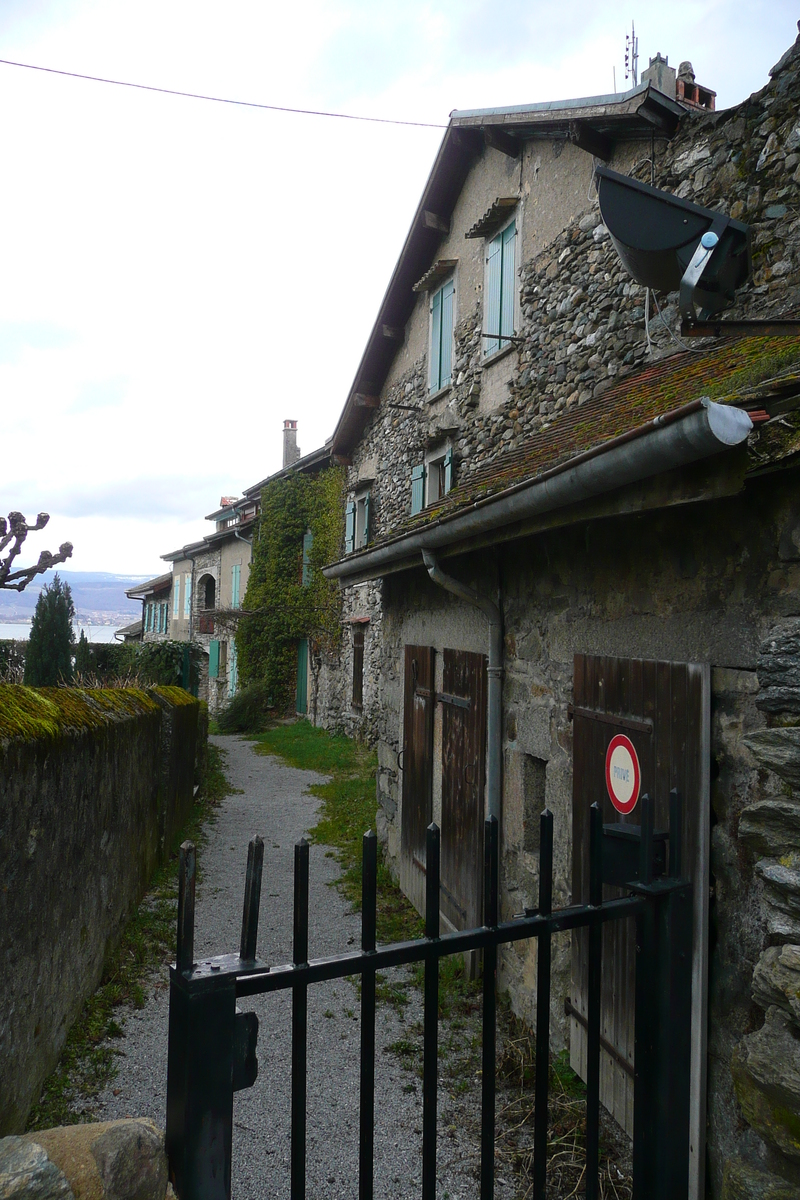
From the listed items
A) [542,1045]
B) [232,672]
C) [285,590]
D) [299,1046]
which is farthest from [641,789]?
[232,672]

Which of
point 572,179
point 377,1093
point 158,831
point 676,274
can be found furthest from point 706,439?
point 158,831

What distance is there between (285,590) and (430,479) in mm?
9230

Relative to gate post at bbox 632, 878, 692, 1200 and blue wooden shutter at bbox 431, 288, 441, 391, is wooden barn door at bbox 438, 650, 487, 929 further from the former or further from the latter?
blue wooden shutter at bbox 431, 288, 441, 391

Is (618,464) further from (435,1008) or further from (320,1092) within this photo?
(320,1092)

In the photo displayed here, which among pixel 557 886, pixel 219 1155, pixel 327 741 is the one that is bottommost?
pixel 327 741

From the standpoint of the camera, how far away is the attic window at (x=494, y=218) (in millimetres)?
7797

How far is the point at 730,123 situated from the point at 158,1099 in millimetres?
6506

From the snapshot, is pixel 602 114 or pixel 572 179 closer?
pixel 602 114

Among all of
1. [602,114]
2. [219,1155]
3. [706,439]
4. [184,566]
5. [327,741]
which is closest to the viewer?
[219,1155]

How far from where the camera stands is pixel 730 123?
504cm

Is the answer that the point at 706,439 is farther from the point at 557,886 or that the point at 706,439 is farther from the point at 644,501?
the point at 557,886

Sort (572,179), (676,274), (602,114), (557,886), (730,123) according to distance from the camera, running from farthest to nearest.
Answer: (572,179) → (602,114) → (730,123) → (557,886) → (676,274)

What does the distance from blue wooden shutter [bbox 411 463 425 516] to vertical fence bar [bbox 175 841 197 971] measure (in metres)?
9.64

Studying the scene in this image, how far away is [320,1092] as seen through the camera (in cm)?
379
